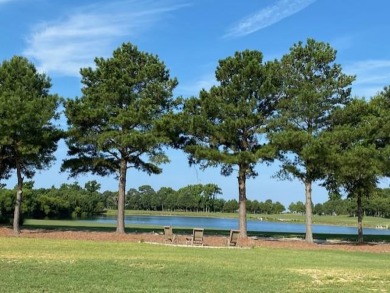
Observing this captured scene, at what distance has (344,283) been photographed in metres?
10.5

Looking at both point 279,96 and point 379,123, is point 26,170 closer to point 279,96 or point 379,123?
point 279,96

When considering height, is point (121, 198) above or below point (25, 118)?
below

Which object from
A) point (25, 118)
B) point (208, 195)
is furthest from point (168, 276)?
point (208, 195)

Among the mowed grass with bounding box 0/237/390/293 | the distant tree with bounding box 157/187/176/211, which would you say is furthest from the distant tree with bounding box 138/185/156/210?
the mowed grass with bounding box 0/237/390/293

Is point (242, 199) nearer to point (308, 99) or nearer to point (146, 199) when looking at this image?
point (308, 99)

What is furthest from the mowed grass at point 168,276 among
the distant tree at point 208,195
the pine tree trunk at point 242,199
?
the distant tree at point 208,195

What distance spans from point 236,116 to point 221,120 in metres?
1.10

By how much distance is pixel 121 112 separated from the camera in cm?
2742

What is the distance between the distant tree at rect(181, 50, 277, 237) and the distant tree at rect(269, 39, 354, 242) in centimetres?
97

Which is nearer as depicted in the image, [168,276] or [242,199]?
[168,276]

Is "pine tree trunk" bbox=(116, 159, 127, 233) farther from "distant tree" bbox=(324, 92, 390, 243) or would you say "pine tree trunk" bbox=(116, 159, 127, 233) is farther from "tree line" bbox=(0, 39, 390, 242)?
"distant tree" bbox=(324, 92, 390, 243)

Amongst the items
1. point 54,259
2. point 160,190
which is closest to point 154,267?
point 54,259

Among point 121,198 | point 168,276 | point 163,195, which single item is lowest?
point 168,276

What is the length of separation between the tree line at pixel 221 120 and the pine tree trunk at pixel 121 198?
63 mm
